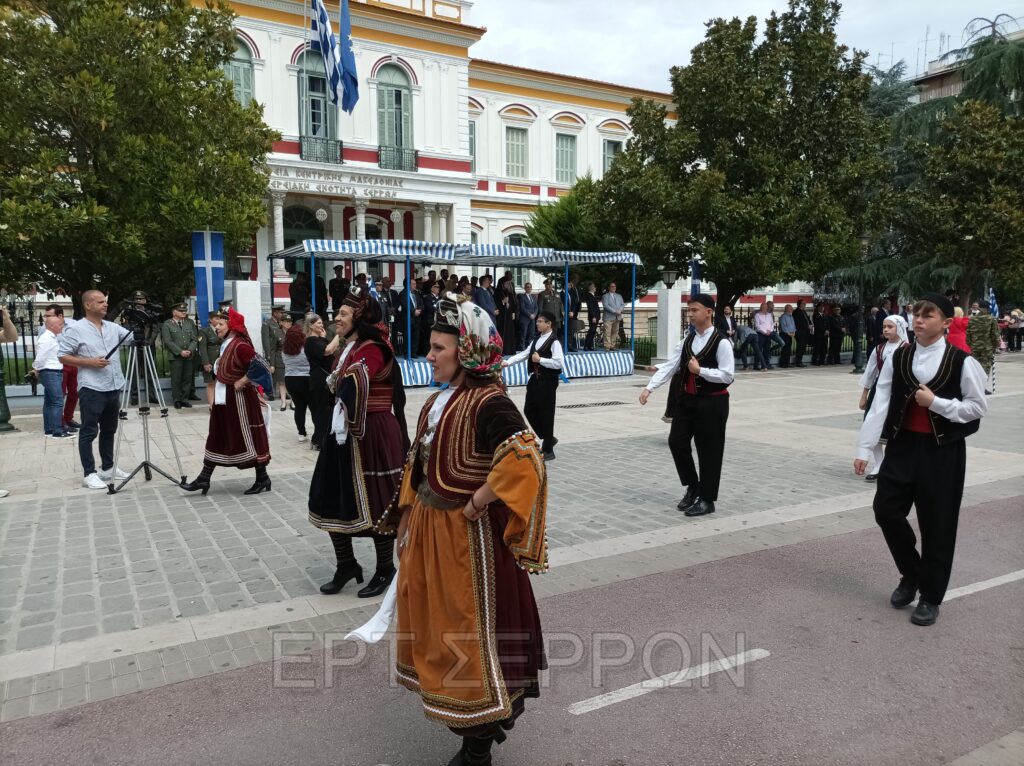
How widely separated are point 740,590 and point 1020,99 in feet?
94.3

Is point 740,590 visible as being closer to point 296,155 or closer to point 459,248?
point 459,248

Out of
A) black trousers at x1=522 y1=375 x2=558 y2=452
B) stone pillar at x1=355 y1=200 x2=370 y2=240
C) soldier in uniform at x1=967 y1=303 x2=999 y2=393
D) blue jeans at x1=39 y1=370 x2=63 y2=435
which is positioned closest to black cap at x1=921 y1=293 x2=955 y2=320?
black trousers at x1=522 y1=375 x2=558 y2=452

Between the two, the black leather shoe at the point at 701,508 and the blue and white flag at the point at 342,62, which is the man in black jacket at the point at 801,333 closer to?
the blue and white flag at the point at 342,62

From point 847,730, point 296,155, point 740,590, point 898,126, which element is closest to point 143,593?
point 740,590

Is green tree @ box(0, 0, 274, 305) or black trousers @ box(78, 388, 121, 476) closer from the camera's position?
black trousers @ box(78, 388, 121, 476)

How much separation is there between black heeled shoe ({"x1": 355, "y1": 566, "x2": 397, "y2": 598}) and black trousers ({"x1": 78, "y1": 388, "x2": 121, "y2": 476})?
13.5ft

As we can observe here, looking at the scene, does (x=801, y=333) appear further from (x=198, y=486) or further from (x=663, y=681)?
(x=663, y=681)

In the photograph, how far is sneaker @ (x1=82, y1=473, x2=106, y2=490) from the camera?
771cm

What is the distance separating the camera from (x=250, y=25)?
83.6 feet

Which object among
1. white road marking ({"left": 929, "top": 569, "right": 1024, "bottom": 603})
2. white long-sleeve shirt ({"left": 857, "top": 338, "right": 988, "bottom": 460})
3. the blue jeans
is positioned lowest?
white road marking ({"left": 929, "top": 569, "right": 1024, "bottom": 603})

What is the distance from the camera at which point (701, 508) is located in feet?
22.3

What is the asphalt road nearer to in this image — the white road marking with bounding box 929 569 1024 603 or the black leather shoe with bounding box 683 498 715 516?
the white road marking with bounding box 929 569 1024 603

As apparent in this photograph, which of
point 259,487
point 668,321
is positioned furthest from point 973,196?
point 259,487

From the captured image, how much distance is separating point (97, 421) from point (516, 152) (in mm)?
29046
